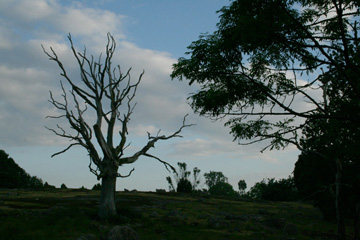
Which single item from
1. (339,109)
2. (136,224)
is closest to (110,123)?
(136,224)

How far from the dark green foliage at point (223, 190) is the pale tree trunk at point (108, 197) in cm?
11097

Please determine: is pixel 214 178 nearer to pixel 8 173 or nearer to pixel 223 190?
pixel 223 190

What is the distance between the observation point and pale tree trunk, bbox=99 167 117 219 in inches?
923

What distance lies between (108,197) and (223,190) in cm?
11741

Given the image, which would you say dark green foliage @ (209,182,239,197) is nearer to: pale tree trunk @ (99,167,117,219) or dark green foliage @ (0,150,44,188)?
dark green foliage @ (0,150,44,188)

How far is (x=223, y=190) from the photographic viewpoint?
449 ft

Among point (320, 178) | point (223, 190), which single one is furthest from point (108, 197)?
point (223, 190)

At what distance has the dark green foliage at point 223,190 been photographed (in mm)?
133913

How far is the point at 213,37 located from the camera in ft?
40.3

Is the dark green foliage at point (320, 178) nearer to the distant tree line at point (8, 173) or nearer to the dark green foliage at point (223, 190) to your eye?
the distant tree line at point (8, 173)

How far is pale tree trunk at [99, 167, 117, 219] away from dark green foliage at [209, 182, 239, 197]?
11097 cm

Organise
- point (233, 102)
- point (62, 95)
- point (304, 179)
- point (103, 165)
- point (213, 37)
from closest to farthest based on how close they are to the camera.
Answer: point (213, 37) < point (233, 102) < point (103, 165) < point (62, 95) < point (304, 179)

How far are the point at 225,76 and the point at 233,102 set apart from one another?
114 cm

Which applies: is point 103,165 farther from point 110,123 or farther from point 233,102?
point 233,102
